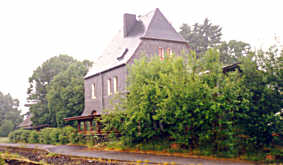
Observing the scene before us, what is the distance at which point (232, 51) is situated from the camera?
128 ft

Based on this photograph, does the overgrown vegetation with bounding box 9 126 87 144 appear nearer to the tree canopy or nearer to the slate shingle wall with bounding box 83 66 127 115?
the slate shingle wall with bounding box 83 66 127 115

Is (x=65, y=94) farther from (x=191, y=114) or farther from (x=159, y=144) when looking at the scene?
(x=191, y=114)

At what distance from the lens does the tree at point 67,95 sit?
34500mm

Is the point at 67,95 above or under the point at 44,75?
under

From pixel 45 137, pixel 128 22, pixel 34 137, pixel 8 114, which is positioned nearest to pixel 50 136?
pixel 45 137

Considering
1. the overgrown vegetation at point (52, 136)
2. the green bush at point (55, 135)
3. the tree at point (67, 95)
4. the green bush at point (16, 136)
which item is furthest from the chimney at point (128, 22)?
the green bush at point (16, 136)

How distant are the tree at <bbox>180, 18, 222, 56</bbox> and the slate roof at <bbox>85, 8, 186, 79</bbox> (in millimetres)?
18396

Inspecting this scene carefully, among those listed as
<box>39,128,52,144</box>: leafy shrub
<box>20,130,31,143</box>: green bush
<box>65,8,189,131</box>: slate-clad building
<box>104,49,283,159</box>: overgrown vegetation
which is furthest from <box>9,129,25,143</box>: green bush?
<box>104,49,283,159</box>: overgrown vegetation

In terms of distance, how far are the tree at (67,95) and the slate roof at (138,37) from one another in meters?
5.15

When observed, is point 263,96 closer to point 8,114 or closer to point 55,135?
point 55,135

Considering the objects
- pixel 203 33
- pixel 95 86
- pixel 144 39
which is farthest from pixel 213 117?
pixel 203 33

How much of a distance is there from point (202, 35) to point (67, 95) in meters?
23.9

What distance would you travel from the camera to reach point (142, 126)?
17.2 metres

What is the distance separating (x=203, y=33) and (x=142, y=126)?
33.8 m
